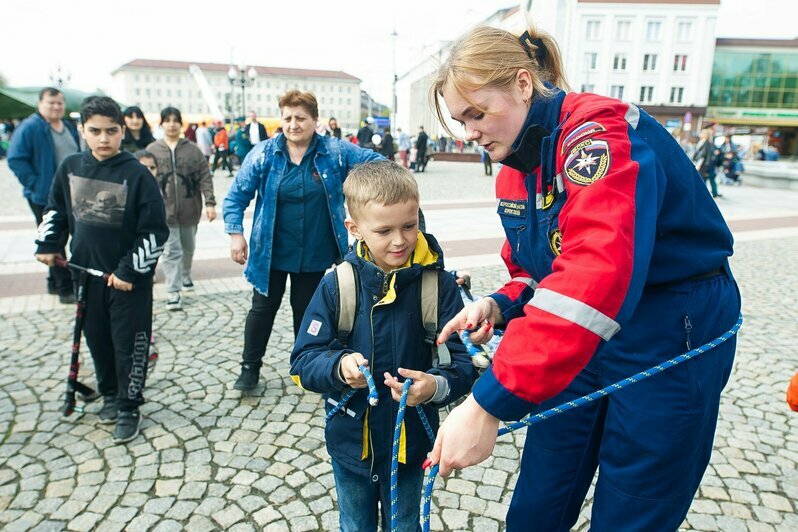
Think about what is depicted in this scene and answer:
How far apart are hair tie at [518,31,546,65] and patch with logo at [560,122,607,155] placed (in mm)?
336

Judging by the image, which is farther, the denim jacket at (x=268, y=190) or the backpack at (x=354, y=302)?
the denim jacket at (x=268, y=190)

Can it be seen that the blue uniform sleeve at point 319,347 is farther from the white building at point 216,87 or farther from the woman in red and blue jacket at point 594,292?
the white building at point 216,87

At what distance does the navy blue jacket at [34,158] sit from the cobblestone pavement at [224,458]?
166cm

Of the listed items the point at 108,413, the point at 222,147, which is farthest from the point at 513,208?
the point at 222,147

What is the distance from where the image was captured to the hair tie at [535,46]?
1.55 m

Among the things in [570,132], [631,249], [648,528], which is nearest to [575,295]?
[631,249]

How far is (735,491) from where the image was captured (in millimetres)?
2924

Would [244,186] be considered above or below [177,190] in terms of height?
above

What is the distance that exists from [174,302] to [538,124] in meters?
4.91

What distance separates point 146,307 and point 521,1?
105 inches

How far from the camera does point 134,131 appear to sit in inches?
243

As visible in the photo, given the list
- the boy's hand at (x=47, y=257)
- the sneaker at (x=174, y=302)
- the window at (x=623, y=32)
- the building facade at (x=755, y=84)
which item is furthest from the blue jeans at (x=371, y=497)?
the building facade at (x=755, y=84)

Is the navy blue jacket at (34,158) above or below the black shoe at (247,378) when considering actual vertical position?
above

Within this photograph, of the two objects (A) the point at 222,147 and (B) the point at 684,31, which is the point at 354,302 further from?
(B) the point at 684,31
